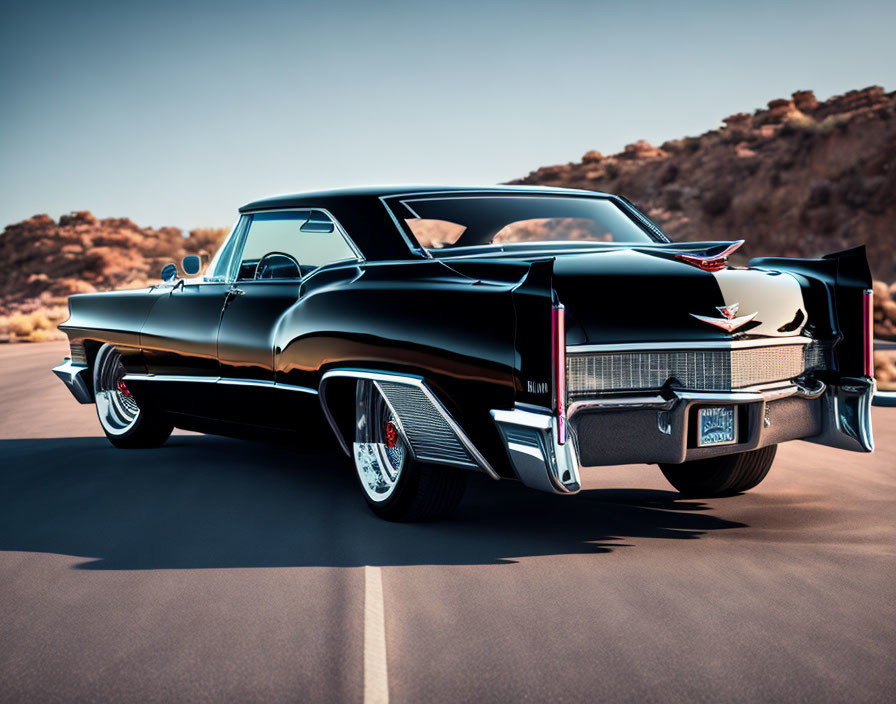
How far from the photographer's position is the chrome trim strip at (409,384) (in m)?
4.84

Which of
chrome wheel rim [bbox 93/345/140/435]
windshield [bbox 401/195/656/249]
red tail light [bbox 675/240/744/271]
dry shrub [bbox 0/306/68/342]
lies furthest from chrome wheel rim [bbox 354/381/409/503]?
dry shrub [bbox 0/306/68/342]

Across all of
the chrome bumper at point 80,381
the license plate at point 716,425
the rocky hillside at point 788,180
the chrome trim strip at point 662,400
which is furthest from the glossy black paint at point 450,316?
the rocky hillside at point 788,180

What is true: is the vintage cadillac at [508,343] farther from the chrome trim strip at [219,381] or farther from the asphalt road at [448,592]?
the asphalt road at [448,592]

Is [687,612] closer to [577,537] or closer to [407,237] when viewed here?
[577,537]

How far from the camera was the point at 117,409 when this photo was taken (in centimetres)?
839

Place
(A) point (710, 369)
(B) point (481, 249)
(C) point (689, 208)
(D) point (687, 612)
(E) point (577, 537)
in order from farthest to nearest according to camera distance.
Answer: (C) point (689, 208), (B) point (481, 249), (E) point (577, 537), (A) point (710, 369), (D) point (687, 612)

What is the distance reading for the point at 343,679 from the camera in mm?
3324

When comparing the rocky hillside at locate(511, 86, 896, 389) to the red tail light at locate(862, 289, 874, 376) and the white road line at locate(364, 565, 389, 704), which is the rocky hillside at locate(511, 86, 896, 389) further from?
the white road line at locate(364, 565, 389, 704)

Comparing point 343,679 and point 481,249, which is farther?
point 481,249

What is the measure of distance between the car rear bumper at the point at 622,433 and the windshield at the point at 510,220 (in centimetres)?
150

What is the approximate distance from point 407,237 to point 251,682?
9.40ft

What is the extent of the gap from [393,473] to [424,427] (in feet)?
2.12

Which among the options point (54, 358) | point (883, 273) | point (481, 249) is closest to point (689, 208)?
point (883, 273)

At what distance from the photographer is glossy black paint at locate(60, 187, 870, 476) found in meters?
4.63
